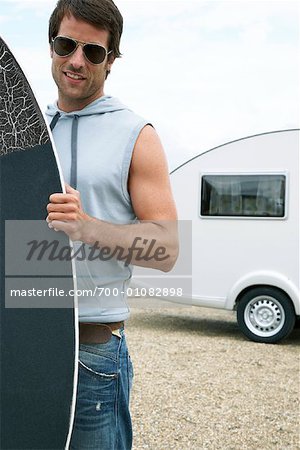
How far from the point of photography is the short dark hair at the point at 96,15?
2004 mm

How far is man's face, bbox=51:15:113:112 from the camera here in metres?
2.02

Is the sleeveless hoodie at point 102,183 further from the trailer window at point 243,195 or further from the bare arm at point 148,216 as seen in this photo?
the trailer window at point 243,195

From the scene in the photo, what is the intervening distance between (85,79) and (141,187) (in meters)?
0.35

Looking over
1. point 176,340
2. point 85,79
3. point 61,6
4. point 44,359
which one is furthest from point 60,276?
point 176,340

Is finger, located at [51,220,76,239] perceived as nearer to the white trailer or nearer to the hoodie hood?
the hoodie hood

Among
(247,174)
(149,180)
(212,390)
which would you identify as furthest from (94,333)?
(247,174)

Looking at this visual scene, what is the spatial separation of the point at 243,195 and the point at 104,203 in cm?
651

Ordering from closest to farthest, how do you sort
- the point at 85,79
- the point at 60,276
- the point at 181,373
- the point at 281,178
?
the point at 60,276, the point at 85,79, the point at 181,373, the point at 281,178

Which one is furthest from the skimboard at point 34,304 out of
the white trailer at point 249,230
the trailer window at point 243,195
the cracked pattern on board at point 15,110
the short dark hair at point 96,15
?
the trailer window at point 243,195

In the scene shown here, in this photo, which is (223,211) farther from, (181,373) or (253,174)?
(181,373)

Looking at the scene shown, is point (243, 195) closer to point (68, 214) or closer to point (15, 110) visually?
point (15, 110)

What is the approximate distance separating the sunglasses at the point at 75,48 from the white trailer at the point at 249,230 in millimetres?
6304

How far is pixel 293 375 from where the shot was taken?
22.0 ft

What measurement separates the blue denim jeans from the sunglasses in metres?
0.77
